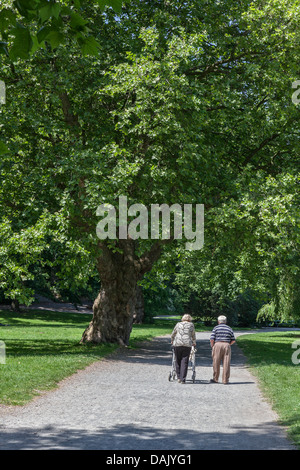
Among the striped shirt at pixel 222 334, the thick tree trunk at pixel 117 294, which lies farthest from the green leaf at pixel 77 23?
the thick tree trunk at pixel 117 294

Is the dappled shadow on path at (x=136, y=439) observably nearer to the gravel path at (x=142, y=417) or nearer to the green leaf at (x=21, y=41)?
the gravel path at (x=142, y=417)

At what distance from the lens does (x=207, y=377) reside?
1612 centimetres

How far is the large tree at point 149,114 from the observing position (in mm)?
18031

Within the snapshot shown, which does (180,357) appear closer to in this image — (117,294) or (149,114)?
(149,114)

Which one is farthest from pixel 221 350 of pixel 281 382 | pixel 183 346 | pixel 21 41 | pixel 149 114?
pixel 21 41

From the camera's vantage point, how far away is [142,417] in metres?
9.37

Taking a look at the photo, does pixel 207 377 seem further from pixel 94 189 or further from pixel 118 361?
pixel 94 189

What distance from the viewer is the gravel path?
755 cm

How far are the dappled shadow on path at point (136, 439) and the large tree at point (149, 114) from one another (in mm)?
9603

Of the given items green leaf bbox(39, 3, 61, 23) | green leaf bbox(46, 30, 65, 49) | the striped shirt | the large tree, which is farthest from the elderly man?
green leaf bbox(39, 3, 61, 23)

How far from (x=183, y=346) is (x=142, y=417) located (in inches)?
213

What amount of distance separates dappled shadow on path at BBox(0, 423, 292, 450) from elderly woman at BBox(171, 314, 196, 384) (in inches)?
233

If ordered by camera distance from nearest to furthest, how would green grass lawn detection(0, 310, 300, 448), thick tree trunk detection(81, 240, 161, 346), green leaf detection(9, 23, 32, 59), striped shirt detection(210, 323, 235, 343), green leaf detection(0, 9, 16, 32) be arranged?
1. green leaf detection(9, 23, 32, 59)
2. green leaf detection(0, 9, 16, 32)
3. green grass lawn detection(0, 310, 300, 448)
4. striped shirt detection(210, 323, 235, 343)
5. thick tree trunk detection(81, 240, 161, 346)

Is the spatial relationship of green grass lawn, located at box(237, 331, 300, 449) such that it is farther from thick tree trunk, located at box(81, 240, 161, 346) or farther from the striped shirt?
thick tree trunk, located at box(81, 240, 161, 346)
